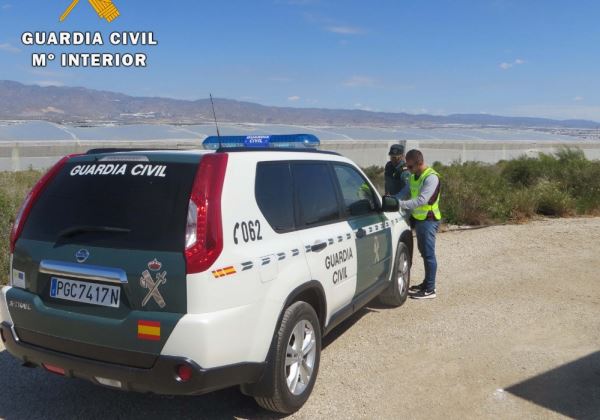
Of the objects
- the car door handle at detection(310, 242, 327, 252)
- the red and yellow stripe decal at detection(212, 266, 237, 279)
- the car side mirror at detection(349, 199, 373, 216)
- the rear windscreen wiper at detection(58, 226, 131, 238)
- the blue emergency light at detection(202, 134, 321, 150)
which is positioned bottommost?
the car door handle at detection(310, 242, 327, 252)

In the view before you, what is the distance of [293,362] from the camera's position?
3.61 metres

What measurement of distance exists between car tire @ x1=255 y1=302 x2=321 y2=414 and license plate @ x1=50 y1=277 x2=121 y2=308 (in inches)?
39.9

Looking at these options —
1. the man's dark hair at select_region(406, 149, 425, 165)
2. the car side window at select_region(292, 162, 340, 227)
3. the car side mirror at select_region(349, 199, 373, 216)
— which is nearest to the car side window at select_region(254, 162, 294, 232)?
the car side window at select_region(292, 162, 340, 227)

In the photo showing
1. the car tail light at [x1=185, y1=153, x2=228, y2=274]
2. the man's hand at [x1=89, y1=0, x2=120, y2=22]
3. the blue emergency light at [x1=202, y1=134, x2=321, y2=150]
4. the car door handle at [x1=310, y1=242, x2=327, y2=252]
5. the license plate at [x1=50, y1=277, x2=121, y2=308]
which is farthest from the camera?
the man's hand at [x1=89, y1=0, x2=120, y2=22]

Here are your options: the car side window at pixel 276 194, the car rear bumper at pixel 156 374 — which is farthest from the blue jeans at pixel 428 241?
the car rear bumper at pixel 156 374

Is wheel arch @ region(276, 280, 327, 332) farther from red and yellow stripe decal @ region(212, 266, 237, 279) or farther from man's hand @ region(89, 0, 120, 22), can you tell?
man's hand @ region(89, 0, 120, 22)

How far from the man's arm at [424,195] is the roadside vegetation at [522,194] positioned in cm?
576

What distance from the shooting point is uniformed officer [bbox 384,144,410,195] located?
8039 millimetres

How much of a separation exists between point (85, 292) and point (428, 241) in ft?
14.5

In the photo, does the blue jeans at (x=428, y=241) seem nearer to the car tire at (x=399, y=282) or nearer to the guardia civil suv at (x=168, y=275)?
the car tire at (x=399, y=282)

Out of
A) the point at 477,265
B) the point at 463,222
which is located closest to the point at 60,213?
the point at 477,265

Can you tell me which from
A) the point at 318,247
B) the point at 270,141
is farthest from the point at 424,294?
the point at 318,247

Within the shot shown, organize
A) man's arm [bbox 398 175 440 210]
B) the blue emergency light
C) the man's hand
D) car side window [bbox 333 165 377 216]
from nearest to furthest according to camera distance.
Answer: the blue emergency light → car side window [bbox 333 165 377 216] → man's arm [bbox 398 175 440 210] → the man's hand

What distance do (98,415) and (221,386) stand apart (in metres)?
1.22
